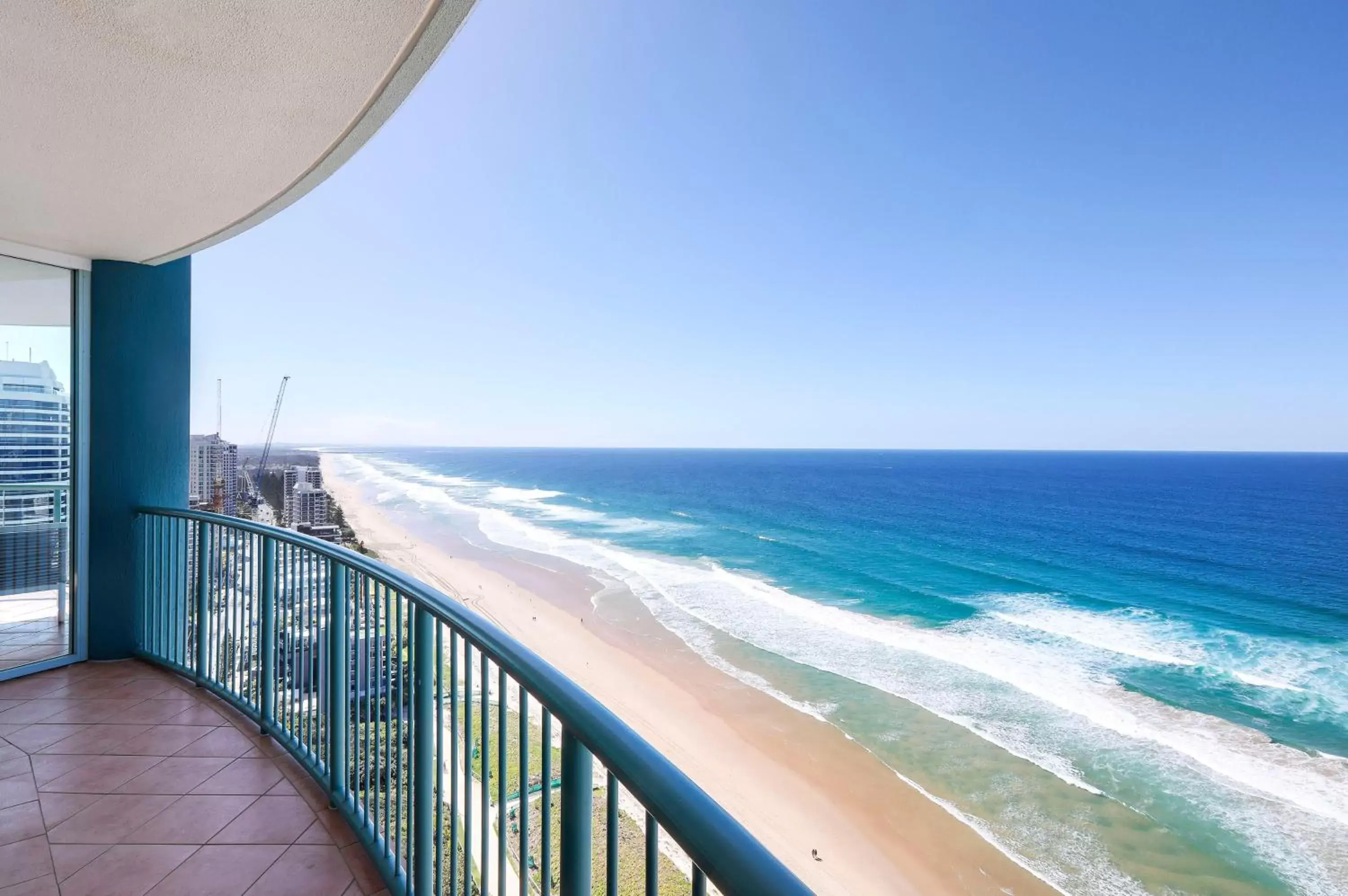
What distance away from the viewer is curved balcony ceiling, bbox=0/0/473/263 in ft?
4.74

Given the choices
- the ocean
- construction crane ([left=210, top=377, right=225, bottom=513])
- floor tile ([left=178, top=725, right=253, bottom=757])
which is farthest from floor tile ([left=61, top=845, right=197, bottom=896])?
the ocean

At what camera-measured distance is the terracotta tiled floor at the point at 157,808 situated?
168cm

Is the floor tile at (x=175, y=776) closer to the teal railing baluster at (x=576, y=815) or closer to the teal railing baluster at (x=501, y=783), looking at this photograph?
the teal railing baluster at (x=501, y=783)

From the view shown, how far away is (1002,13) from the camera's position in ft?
56.6

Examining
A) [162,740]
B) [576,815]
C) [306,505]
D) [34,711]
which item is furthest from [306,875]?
[306,505]

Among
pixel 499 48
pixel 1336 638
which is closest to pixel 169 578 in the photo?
pixel 499 48

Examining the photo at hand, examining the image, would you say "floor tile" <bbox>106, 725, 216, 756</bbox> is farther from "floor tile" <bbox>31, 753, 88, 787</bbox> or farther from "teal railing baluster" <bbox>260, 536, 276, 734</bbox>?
"teal railing baluster" <bbox>260, 536, 276, 734</bbox>

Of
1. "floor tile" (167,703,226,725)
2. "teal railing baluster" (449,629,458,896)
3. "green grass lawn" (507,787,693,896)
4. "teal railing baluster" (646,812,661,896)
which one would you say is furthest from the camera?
"green grass lawn" (507,787,693,896)

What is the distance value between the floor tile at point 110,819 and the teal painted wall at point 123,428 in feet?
6.07

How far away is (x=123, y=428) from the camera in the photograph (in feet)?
11.2

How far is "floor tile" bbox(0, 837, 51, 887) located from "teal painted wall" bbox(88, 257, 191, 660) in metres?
1.98

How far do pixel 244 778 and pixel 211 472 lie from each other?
19.0 ft

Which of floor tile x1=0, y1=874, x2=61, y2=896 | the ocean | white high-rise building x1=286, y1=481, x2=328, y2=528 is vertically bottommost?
the ocean

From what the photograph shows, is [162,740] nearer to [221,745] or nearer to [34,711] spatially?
[221,745]
